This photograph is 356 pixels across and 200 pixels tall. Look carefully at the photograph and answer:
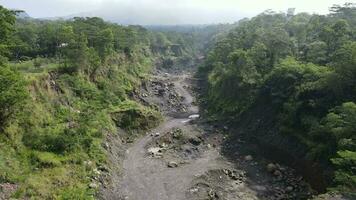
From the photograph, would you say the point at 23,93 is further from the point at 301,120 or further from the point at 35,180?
the point at 301,120

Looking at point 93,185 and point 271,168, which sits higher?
point 93,185

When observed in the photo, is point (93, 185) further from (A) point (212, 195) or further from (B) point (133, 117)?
(B) point (133, 117)

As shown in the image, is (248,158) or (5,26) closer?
(5,26)

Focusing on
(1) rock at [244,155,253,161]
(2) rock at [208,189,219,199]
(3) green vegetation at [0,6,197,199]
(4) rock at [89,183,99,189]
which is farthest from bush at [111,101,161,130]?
(2) rock at [208,189,219,199]

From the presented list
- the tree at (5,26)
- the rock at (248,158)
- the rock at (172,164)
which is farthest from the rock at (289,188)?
the tree at (5,26)

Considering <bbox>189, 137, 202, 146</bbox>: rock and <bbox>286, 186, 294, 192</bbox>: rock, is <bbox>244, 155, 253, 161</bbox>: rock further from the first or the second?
<bbox>286, 186, 294, 192</bbox>: rock

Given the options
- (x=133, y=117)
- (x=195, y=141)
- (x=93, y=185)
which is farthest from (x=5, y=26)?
(x=195, y=141)

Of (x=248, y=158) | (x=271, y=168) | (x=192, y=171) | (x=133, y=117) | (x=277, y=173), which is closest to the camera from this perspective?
(x=277, y=173)

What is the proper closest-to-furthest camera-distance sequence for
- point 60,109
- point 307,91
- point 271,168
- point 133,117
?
point 271,168 → point 60,109 → point 307,91 → point 133,117
